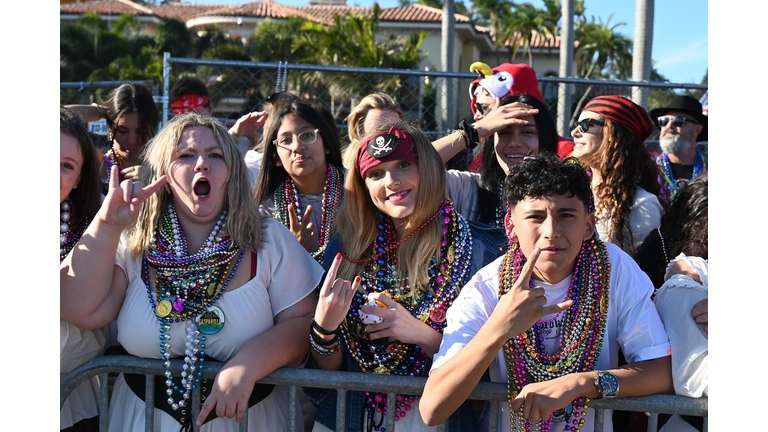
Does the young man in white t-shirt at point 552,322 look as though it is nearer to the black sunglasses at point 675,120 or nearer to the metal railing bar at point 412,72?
the metal railing bar at point 412,72

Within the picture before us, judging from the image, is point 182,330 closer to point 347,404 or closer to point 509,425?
point 347,404

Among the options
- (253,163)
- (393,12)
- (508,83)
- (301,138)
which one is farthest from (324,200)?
(393,12)

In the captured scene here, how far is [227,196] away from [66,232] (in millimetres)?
741

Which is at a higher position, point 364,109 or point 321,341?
point 364,109

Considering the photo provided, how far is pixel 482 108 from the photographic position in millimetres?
3795

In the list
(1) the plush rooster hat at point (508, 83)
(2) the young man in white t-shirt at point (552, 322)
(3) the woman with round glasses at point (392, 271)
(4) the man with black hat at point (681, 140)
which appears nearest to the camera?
(2) the young man in white t-shirt at point (552, 322)

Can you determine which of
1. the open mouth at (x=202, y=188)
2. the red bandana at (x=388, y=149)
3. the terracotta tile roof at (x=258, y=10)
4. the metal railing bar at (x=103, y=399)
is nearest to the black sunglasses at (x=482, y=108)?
the red bandana at (x=388, y=149)

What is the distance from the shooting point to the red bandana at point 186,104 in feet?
15.9

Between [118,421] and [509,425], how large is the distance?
61.0 inches

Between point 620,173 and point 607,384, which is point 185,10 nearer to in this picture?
point 620,173

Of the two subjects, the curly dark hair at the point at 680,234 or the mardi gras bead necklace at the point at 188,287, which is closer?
the mardi gras bead necklace at the point at 188,287

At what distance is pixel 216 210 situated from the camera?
→ 257 cm

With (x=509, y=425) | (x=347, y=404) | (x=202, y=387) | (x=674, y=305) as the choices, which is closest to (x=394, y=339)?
(x=347, y=404)

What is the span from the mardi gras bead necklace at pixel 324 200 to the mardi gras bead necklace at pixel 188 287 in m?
0.83
